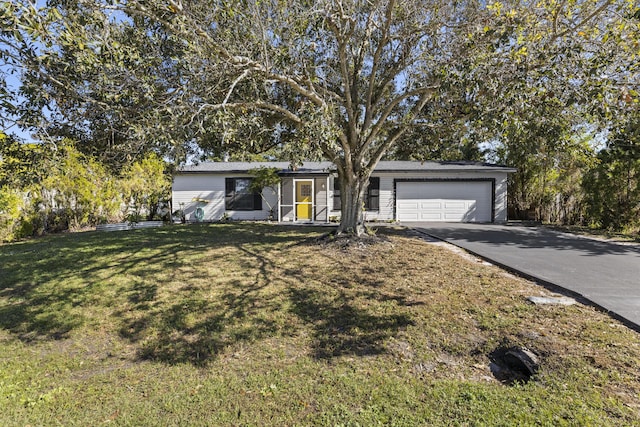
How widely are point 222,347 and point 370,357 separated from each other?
5.73ft

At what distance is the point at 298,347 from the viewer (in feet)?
12.6

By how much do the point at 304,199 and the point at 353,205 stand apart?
8.15 m

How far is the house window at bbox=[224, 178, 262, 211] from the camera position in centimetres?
1669

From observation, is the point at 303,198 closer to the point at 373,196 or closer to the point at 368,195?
the point at 368,195

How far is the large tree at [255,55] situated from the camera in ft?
16.0

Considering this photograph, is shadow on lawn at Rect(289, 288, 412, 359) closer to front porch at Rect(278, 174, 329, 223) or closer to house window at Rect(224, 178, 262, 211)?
front porch at Rect(278, 174, 329, 223)

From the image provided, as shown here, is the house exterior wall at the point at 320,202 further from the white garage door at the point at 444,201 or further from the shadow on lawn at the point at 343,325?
the shadow on lawn at the point at 343,325

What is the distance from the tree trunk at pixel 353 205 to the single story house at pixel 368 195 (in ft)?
23.0

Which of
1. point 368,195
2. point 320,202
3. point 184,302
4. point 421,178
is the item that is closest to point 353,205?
point 184,302

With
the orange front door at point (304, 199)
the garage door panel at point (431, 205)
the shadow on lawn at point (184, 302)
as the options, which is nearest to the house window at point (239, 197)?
the orange front door at point (304, 199)

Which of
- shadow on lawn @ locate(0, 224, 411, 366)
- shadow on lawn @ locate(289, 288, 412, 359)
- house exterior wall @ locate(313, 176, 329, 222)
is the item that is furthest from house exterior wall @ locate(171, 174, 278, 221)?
shadow on lawn @ locate(289, 288, 412, 359)

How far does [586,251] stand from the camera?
809 cm

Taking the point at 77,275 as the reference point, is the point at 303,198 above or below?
above

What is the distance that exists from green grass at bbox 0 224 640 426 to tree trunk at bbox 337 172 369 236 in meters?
2.05
